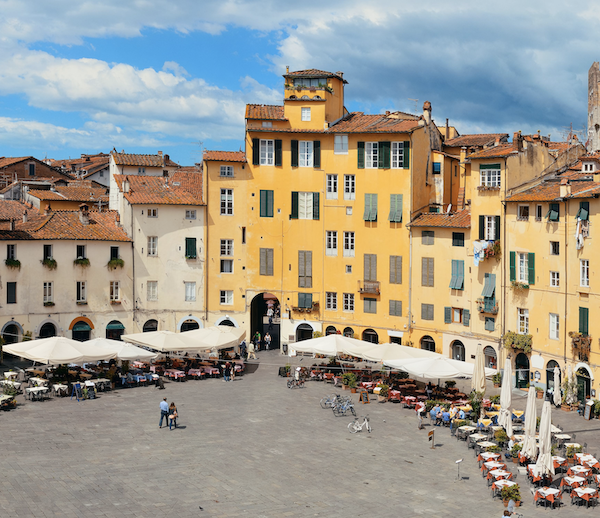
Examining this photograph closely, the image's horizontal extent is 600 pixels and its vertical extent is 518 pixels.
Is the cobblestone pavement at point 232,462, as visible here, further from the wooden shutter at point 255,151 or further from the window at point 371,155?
the wooden shutter at point 255,151

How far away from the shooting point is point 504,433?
36.4 m

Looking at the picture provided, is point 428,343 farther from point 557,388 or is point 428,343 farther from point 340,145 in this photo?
point 340,145

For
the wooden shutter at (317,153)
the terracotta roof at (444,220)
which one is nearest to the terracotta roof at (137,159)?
the wooden shutter at (317,153)

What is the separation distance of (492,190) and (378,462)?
24339 millimetres

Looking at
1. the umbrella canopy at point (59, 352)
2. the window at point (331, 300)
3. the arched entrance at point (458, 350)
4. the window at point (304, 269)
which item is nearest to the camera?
the umbrella canopy at point (59, 352)

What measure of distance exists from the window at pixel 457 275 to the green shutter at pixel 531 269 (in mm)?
5711

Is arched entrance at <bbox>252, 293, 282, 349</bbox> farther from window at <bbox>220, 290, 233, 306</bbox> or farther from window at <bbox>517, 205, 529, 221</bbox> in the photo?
window at <bbox>517, 205, 529, 221</bbox>

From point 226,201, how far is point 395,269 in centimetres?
1422

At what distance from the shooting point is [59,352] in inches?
1757

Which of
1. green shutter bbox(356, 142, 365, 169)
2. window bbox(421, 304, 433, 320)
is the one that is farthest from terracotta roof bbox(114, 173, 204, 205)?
window bbox(421, 304, 433, 320)

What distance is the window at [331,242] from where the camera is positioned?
2388 inches

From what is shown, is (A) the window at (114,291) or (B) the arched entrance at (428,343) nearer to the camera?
(B) the arched entrance at (428,343)

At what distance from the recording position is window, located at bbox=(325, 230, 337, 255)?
60.7 m

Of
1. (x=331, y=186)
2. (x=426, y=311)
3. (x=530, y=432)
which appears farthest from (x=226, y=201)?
(x=530, y=432)
